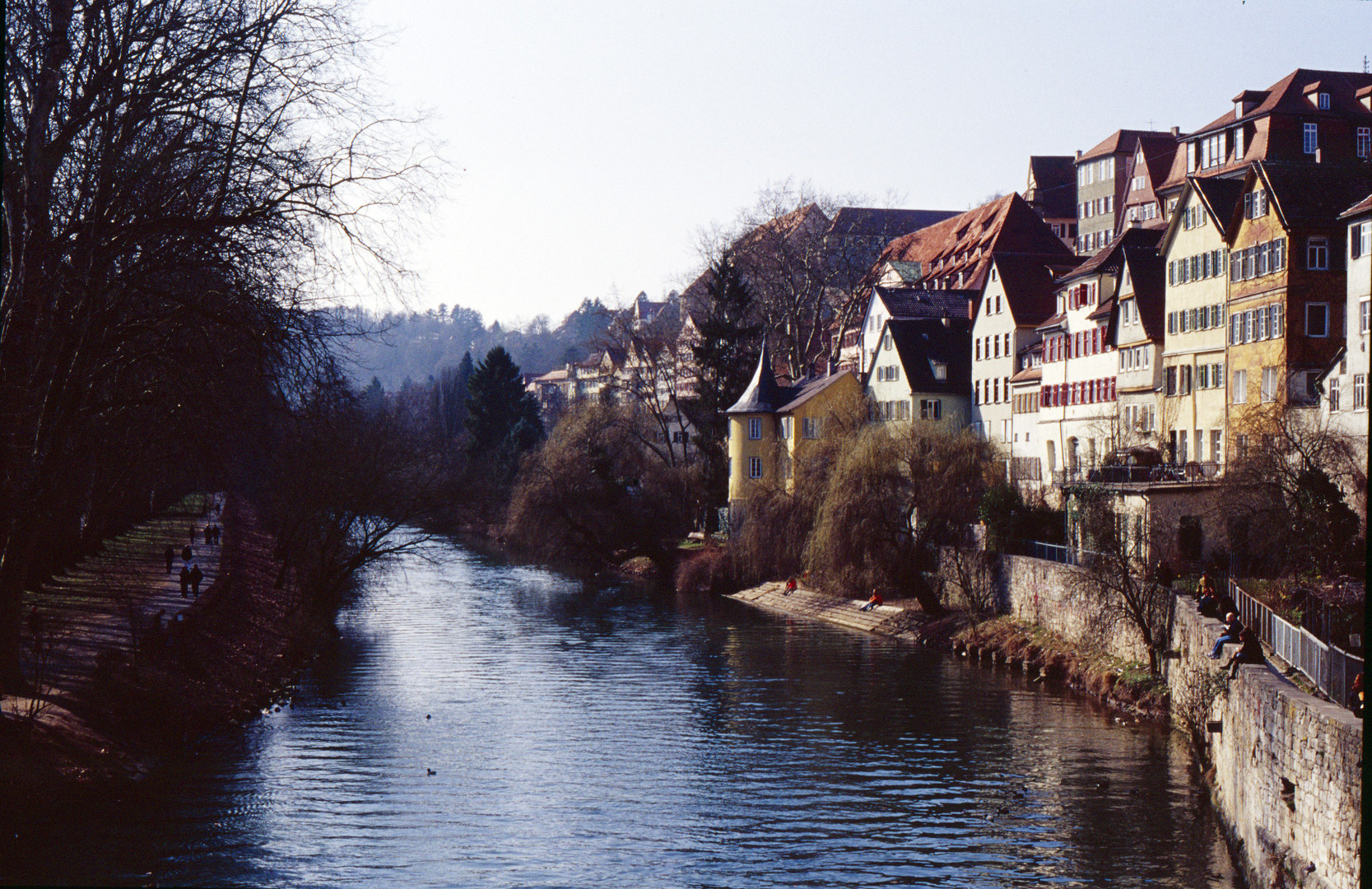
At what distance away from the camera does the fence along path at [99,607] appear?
26.3 m

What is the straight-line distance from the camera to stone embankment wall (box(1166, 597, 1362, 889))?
1434 cm

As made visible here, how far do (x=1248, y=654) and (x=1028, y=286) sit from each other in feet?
143

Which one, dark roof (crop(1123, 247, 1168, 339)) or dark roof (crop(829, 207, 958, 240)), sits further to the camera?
dark roof (crop(829, 207, 958, 240))

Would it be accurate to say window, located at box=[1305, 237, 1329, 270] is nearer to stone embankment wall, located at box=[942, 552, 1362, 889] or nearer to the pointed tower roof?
stone embankment wall, located at box=[942, 552, 1362, 889]

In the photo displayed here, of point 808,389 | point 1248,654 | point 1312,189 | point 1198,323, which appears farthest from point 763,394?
point 1248,654

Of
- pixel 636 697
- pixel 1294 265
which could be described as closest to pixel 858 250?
pixel 1294 265

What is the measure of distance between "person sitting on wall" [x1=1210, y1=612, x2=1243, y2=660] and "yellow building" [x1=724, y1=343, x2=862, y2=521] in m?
37.3

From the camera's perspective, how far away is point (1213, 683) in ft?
84.6

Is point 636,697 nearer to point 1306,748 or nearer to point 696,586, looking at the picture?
point 1306,748

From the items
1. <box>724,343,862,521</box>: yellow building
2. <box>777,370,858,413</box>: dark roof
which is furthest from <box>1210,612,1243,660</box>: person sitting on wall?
<box>777,370,858,413</box>: dark roof

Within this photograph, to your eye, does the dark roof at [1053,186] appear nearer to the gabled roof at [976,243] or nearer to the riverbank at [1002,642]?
the gabled roof at [976,243]

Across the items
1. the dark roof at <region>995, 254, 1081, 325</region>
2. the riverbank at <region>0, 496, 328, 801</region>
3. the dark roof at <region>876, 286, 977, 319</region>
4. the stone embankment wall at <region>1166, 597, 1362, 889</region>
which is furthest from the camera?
the dark roof at <region>876, 286, 977, 319</region>

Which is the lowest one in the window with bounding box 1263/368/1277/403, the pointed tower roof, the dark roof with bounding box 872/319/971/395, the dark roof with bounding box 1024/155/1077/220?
the window with bounding box 1263/368/1277/403

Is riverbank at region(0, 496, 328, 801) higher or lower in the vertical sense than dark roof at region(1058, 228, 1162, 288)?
lower
